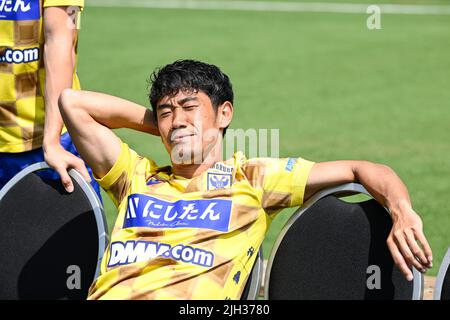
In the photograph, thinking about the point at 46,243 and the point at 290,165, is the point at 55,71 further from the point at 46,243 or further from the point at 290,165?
the point at 290,165

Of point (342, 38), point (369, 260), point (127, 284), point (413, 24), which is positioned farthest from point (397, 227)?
point (413, 24)

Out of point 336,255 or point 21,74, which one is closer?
point 336,255

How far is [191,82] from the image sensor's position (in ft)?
12.9

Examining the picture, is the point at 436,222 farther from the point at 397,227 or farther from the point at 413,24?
the point at 413,24

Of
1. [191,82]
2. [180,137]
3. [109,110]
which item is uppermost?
[191,82]

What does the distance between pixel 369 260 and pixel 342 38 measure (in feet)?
38.0

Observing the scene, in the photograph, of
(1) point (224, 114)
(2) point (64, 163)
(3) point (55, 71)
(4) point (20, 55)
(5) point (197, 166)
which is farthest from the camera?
(4) point (20, 55)

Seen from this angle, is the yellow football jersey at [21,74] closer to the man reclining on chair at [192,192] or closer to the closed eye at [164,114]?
the man reclining on chair at [192,192]

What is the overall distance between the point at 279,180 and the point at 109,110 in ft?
2.78

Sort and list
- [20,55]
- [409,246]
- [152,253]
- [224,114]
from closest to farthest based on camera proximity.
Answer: [409,246], [152,253], [224,114], [20,55]

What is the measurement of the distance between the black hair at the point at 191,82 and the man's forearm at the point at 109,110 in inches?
4.1

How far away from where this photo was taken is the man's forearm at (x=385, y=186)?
3.54 m

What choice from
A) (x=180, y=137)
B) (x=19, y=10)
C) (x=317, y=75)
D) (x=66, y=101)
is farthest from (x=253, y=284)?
(x=317, y=75)

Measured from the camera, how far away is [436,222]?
6809mm
